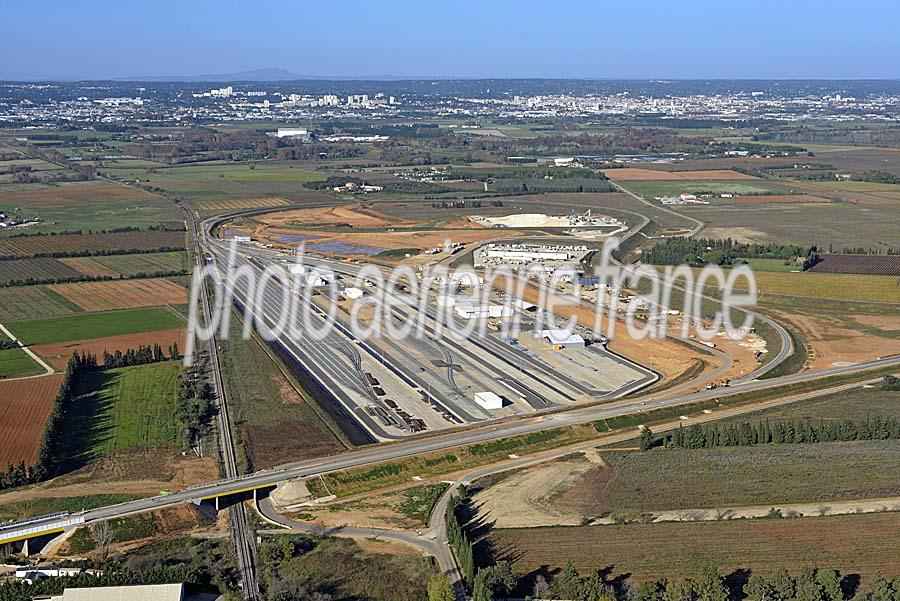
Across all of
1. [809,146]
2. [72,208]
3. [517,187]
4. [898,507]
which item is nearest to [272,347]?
[898,507]

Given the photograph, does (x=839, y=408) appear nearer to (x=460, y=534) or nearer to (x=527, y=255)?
(x=460, y=534)

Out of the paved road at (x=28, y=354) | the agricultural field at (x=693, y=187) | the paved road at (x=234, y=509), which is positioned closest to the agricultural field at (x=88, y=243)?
the paved road at (x=28, y=354)

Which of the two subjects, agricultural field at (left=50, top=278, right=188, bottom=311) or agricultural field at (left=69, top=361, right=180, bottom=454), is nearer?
agricultural field at (left=69, top=361, right=180, bottom=454)

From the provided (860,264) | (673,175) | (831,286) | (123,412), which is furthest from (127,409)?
(673,175)

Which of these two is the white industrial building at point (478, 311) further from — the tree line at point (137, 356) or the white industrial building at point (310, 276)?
the tree line at point (137, 356)

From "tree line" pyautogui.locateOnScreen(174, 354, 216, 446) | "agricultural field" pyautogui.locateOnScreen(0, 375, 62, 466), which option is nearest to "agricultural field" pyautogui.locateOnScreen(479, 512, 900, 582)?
"tree line" pyautogui.locateOnScreen(174, 354, 216, 446)

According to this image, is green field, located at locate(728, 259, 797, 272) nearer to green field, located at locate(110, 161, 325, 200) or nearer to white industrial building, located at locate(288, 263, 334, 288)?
white industrial building, located at locate(288, 263, 334, 288)
